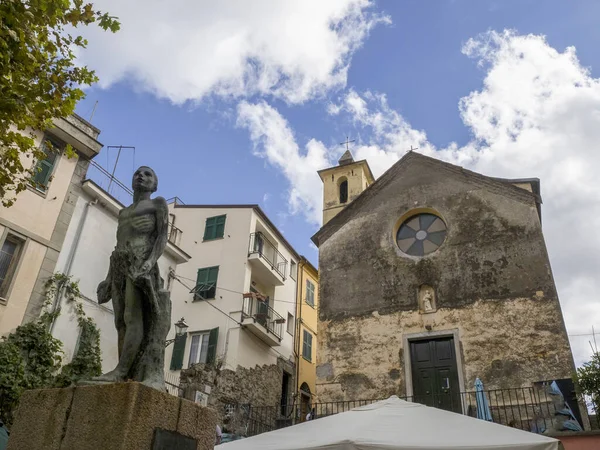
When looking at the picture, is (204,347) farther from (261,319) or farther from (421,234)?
(421,234)

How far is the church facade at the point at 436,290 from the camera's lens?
40.5ft

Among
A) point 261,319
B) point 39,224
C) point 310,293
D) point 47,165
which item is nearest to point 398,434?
point 39,224

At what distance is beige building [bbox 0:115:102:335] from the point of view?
1175 cm

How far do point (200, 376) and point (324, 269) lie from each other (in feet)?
19.5

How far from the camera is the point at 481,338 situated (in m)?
12.7

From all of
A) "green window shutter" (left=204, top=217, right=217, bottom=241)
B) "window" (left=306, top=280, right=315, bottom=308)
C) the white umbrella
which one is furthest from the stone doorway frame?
"window" (left=306, top=280, right=315, bottom=308)

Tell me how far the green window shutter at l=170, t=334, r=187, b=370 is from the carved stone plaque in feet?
50.9

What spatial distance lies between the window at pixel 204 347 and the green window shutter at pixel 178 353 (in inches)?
13.5

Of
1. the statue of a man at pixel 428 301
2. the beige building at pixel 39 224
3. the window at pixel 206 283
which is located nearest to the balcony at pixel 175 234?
the window at pixel 206 283

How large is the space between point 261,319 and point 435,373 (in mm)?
8789

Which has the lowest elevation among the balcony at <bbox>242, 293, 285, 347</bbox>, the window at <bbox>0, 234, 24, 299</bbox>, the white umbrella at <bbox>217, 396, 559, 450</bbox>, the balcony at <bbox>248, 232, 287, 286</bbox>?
the white umbrella at <bbox>217, 396, 559, 450</bbox>

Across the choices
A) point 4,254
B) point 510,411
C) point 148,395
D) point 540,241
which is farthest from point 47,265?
point 540,241

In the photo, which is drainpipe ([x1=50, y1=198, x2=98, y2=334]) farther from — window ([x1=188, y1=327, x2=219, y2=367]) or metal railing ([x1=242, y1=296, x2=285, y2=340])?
Answer: metal railing ([x1=242, y1=296, x2=285, y2=340])

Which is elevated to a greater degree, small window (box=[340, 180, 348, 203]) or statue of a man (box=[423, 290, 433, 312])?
small window (box=[340, 180, 348, 203])
